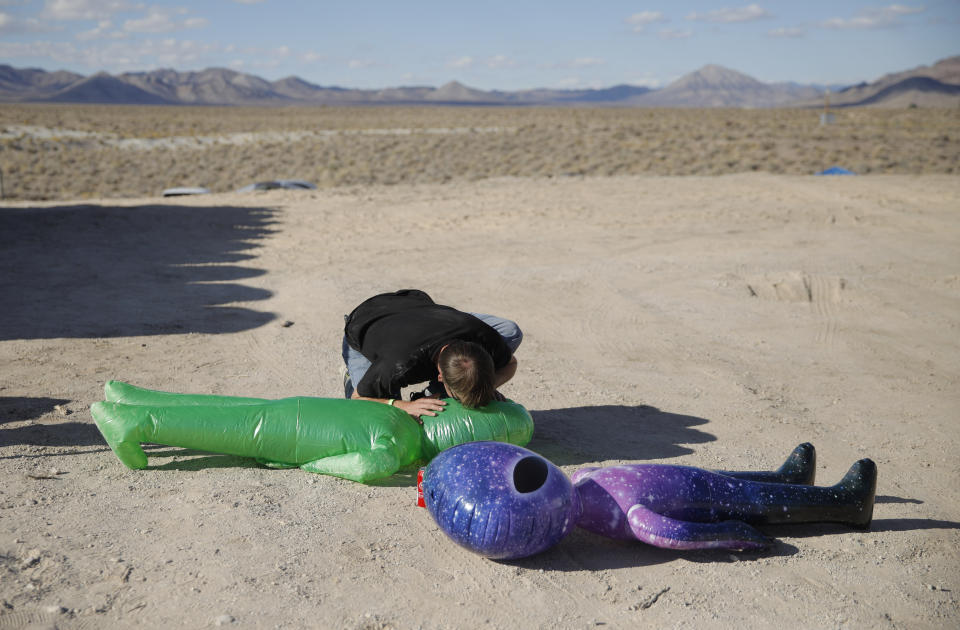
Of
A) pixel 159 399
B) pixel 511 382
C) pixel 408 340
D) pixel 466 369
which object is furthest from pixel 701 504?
pixel 159 399

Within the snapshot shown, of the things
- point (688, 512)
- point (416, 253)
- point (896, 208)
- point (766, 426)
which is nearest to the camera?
point (688, 512)

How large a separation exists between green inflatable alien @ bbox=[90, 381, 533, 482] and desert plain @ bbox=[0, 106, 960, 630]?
15 centimetres

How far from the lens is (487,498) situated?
3.33 m

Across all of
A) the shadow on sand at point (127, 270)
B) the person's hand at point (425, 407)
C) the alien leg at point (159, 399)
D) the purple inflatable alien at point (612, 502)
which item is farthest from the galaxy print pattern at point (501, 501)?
the shadow on sand at point (127, 270)

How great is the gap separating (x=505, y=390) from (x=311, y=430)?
1.92 metres

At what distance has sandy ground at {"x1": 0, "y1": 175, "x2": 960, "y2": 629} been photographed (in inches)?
127

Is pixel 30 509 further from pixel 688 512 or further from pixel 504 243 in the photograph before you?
pixel 504 243

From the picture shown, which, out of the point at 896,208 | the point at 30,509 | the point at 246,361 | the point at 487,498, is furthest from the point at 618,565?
the point at 896,208

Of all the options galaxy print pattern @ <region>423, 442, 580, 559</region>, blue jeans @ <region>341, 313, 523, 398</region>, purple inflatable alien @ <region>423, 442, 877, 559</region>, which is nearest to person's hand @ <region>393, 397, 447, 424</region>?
blue jeans @ <region>341, 313, 523, 398</region>

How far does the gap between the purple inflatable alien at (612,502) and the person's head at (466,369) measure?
454 mm

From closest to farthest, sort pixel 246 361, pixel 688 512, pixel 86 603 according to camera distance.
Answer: pixel 86 603 → pixel 688 512 → pixel 246 361

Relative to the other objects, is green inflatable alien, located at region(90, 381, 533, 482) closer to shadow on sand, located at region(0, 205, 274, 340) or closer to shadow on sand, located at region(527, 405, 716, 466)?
shadow on sand, located at region(527, 405, 716, 466)

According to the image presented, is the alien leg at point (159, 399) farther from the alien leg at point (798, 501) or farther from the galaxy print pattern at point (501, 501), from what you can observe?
the alien leg at point (798, 501)

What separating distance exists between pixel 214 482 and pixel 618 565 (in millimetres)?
2071
